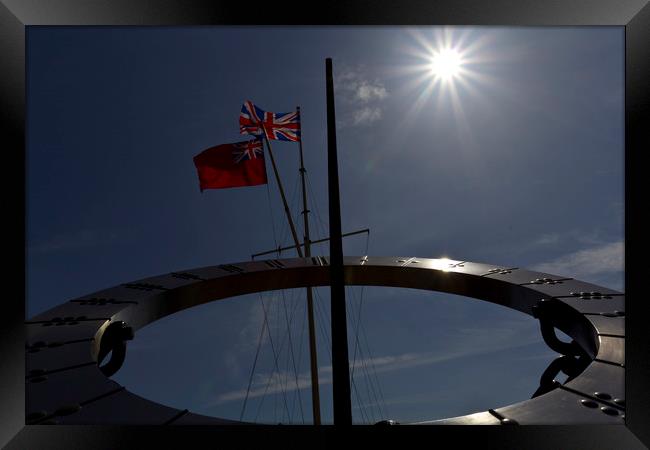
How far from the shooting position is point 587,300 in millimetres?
5051

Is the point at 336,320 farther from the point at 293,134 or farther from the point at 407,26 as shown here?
the point at 293,134

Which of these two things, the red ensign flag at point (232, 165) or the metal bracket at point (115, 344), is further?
the red ensign flag at point (232, 165)

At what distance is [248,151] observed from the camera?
10.3 metres

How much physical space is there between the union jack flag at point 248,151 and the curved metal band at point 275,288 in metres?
3.82

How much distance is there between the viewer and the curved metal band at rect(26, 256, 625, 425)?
2.88 m

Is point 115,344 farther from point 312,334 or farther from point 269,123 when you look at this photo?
point 269,123

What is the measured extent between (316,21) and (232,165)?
832 cm

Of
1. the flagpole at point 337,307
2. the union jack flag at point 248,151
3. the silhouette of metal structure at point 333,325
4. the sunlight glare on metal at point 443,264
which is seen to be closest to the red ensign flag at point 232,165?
the union jack flag at point 248,151

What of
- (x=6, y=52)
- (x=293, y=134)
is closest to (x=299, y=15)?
(x=6, y=52)

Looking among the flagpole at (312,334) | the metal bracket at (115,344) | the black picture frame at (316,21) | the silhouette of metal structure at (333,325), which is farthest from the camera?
the flagpole at (312,334)

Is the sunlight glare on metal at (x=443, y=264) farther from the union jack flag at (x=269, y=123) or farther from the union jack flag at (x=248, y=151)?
the union jack flag at (x=269, y=123)

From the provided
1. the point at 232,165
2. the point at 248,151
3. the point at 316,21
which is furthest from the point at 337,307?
the point at 248,151

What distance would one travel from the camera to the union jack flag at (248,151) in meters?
10.3

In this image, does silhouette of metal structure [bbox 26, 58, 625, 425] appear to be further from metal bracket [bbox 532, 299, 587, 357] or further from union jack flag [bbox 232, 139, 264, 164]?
union jack flag [bbox 232, 139, 264, 164]
